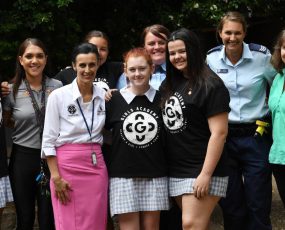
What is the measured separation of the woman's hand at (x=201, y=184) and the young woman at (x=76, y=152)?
0.74m

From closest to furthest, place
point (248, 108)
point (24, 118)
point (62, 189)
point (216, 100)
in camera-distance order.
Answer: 1. point (216, 100)
2. point (62, 189)
3. point (24, 118)
4. point (248, 108)

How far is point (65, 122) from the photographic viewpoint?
3.78 metres

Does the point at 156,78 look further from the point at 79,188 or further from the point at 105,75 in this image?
the point at 79,188

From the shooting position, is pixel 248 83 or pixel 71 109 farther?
pixel 248 83

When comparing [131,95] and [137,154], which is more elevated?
[131,95]

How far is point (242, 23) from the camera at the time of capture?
4.26m

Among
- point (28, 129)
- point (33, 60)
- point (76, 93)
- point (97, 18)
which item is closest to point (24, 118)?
point (28, 129)

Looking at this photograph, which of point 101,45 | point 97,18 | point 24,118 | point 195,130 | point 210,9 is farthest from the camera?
point 97,18

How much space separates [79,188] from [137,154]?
51cm

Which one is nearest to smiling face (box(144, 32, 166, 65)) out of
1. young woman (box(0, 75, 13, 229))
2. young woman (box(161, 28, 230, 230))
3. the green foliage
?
young woman (box(161, 28, 230, 230))

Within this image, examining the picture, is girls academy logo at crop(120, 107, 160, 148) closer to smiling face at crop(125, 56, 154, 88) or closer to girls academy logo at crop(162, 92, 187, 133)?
girls academy logo at crop(162, 92, 187, 133)

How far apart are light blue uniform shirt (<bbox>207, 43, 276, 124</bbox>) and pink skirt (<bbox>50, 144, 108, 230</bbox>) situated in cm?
130

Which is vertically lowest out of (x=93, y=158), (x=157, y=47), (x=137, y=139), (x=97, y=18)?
(x=93, y=158)

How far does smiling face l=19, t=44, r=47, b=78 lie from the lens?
13.8ft
